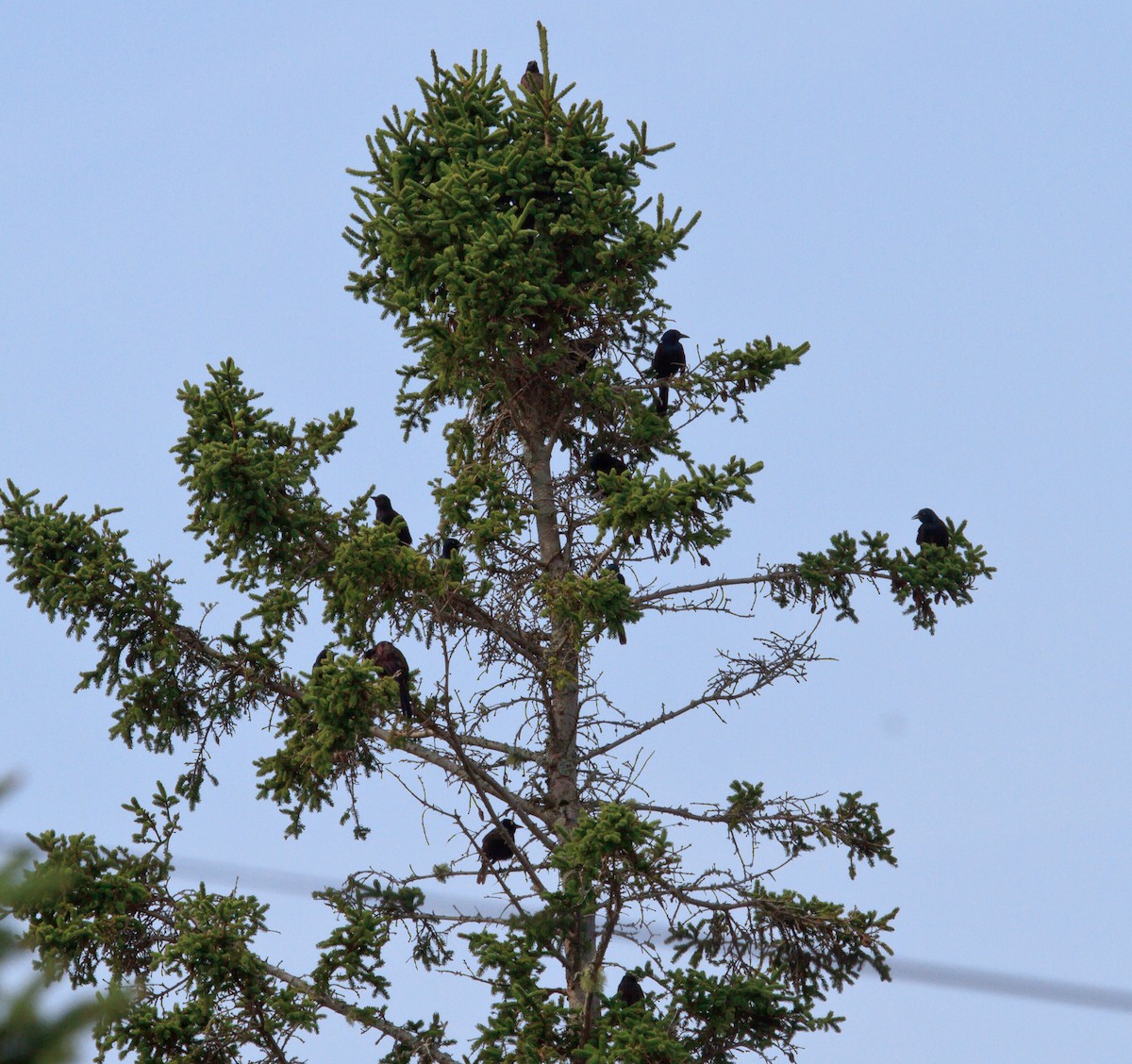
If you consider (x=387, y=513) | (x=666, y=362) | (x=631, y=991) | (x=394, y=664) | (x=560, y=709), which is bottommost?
(x=631, y=991)

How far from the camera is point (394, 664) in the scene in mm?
10633

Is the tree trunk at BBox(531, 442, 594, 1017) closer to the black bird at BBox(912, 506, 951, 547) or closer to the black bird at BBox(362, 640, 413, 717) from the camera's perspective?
the black bird at BBox(362, 640, 413, 717)

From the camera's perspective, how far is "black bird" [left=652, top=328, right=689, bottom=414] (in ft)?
39.6

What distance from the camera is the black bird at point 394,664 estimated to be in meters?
10.5

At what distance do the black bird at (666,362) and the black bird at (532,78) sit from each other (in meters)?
2.28

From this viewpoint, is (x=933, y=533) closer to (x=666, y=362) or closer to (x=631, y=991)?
(x=666, y=362)

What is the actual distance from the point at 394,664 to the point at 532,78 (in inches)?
217

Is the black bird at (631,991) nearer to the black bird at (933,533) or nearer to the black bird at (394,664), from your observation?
the black bird at (394,664)

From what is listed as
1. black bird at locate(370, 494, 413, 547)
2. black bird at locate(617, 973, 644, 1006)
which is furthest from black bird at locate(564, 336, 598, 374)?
black bird at locate(617, 973, 644, 1006)

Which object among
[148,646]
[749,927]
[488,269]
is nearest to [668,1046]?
[749,927]

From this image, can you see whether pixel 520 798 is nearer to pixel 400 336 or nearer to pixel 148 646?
pixel 148 646

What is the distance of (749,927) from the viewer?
10.7 metres

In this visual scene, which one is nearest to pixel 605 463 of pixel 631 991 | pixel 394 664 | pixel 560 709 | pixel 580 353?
pixel 580 353

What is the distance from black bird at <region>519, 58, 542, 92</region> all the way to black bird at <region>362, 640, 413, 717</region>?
469cm
